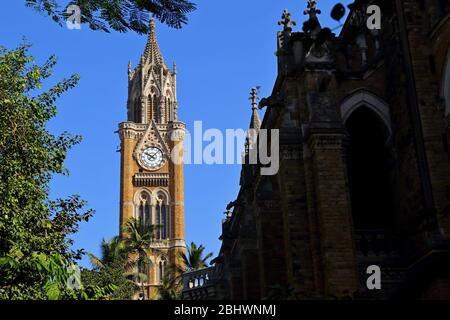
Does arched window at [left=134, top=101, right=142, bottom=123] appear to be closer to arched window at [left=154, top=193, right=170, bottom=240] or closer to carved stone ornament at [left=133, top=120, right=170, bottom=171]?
carved stone ornament at [left=133, top=120, right=170, bottom=171]

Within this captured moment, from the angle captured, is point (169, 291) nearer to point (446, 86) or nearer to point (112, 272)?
point (112, 272)

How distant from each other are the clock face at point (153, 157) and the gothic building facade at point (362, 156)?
70960 mm

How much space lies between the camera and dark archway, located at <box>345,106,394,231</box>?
18.8 meters

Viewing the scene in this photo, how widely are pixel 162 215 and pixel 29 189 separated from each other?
74416mm

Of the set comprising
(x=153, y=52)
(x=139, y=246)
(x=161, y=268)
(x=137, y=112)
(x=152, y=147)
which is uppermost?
(x=153, y=52)

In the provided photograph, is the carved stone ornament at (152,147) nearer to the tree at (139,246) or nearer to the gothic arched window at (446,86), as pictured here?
the tree at (139,246)

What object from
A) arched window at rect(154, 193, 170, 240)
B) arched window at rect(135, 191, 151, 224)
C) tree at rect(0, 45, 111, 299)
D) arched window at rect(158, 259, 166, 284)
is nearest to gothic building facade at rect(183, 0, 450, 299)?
tree at rect(0, 45, 111, 299)

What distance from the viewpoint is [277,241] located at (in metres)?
20.1

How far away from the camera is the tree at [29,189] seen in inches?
557

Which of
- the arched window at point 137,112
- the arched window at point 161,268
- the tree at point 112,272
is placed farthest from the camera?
the arched window at point 137,112

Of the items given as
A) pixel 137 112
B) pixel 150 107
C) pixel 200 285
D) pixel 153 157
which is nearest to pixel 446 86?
pixel 200 285

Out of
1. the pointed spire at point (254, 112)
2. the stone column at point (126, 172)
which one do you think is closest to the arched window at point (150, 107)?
the stone column at point (126, 172)

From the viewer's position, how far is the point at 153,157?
9106 cm

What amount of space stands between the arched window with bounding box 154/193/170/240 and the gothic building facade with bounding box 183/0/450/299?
69241 millimetres
